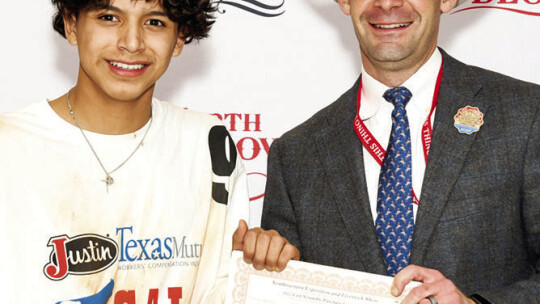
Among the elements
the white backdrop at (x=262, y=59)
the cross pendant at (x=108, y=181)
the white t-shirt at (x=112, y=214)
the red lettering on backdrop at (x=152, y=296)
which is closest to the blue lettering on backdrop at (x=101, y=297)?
the white t-shirt at (x=112, y=214)

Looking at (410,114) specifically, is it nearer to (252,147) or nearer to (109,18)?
(109,18)

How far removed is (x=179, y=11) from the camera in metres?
2.28

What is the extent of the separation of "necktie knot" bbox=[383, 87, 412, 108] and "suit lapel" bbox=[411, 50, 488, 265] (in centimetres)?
10

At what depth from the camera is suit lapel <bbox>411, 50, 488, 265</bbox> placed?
2.14 meters

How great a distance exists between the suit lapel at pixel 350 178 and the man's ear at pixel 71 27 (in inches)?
33.0

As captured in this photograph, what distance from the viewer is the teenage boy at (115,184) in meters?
2.07

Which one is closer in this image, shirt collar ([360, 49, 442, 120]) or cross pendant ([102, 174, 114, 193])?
cross pendant ([102, 174, 114, 193])

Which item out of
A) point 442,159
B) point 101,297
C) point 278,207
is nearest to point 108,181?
point 101,297

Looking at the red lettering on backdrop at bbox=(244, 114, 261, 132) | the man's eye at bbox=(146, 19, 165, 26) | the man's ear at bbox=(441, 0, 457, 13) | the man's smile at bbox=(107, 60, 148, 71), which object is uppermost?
the man's ear at bbox=(441, 0, 457, 13)

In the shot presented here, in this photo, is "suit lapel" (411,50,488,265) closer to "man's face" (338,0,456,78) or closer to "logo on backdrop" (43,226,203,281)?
"man's face" (338,0,456,78)

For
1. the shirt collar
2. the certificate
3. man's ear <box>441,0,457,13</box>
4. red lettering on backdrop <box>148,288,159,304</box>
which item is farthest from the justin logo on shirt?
man's ear <box>441,0,457,13</box>

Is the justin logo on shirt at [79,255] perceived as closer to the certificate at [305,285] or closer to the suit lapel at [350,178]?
the certificate at [305,285]

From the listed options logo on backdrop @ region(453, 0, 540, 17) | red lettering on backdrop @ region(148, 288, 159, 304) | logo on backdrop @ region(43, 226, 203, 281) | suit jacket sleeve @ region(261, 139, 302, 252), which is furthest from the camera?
logo on backdrop @ region(453, 0, 540, 17)

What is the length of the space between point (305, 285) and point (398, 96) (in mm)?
674
